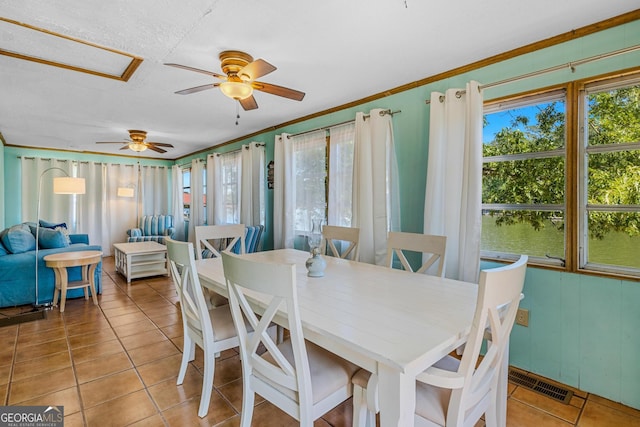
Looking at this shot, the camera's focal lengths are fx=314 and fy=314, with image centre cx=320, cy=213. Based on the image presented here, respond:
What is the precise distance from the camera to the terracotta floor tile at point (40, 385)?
191cm

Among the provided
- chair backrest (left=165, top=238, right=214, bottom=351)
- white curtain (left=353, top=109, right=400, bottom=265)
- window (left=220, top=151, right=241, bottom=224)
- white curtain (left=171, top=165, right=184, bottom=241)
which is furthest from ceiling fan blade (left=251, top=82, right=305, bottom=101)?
white curtain (left=171, top=165, right=184, bottom=241)

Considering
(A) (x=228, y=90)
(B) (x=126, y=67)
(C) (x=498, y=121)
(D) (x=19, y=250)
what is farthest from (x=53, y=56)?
(C) (x=498, y=121)

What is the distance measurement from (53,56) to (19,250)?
8.01ft

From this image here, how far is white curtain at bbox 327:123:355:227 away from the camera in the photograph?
3.43 metres

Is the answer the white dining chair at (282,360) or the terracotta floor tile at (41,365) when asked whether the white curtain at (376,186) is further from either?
the terracotta floor tile at (41,365)

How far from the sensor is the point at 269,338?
127 centimetres

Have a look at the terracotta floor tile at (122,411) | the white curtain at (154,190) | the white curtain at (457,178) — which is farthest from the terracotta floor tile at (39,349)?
the white curtain at (154,190)

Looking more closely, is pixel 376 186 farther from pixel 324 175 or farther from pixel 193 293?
pixel 193 293

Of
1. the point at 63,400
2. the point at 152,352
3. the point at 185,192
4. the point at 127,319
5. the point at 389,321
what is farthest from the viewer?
the point at 185,192

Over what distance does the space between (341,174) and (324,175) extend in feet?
1.07

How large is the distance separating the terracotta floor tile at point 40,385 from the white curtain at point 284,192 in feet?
8.08

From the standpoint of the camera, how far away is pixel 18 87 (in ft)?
9.73

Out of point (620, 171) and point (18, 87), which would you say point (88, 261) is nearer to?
point (18, 87)

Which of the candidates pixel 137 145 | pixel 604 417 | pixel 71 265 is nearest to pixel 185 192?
pixel 137 145
